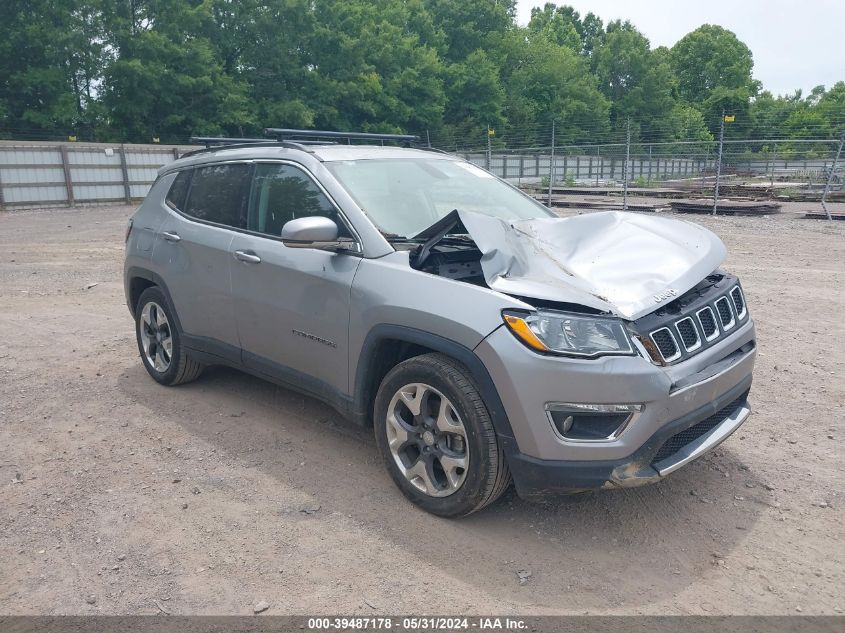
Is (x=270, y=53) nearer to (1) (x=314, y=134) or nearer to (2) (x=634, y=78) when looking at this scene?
(1) (x=314, y=134)

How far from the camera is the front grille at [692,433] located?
3.16 m

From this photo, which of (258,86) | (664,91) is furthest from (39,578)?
(664,91)

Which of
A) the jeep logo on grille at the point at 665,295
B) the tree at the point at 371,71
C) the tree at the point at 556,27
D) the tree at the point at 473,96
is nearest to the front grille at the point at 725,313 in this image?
the jeep logo on grille at the point at 665,295

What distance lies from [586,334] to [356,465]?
167 cm

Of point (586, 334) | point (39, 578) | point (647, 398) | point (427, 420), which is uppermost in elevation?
point (586, 334)

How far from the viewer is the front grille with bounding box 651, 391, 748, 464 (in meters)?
3.16

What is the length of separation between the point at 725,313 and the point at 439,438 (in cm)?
161

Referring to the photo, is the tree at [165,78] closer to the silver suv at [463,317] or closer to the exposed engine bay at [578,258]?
the silver suv at [463,317]

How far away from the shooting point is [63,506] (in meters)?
3.63

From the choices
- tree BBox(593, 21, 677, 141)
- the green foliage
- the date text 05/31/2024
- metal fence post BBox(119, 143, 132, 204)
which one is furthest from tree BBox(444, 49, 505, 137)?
the date text 05/31/2024

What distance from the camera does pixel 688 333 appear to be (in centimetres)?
Answer: 326

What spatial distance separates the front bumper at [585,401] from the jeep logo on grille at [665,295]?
299mm

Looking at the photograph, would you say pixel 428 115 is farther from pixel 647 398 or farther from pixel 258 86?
pixel 647 398

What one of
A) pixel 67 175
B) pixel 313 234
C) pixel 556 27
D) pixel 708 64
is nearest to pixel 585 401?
pixel 313 234
